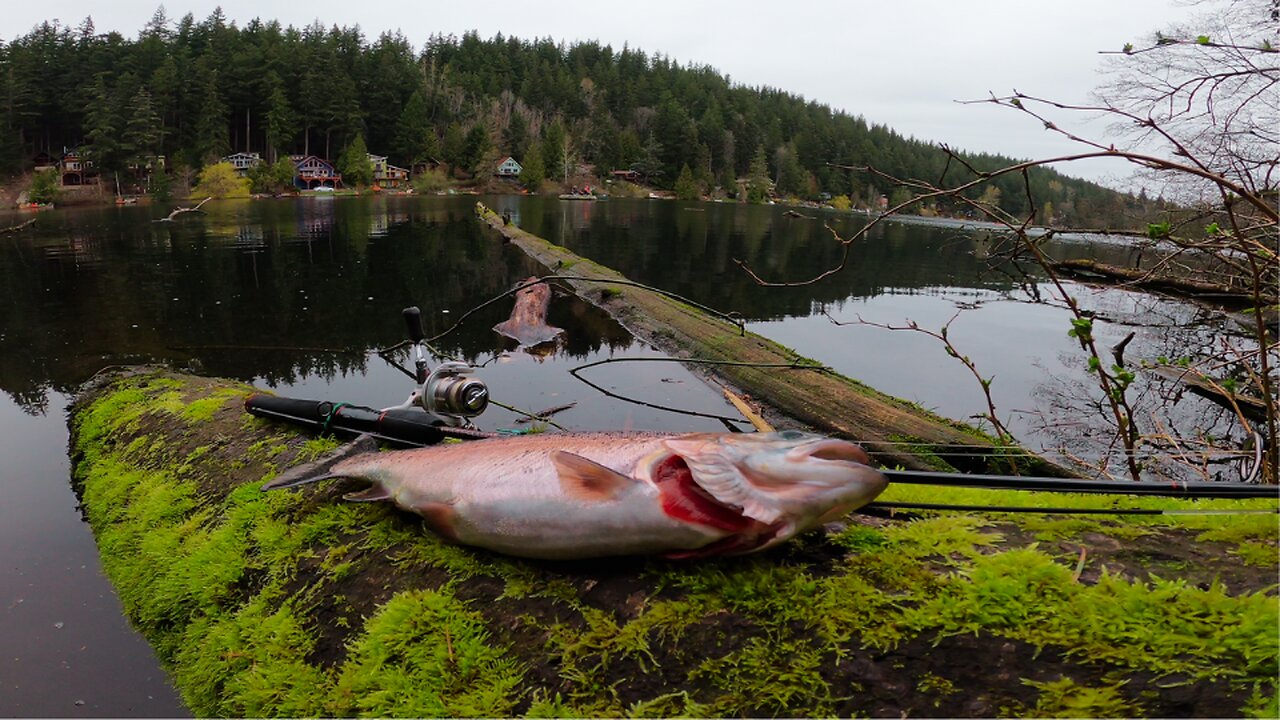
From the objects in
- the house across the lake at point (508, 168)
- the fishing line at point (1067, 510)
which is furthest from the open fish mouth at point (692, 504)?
the house across the lake at point (508, 168)

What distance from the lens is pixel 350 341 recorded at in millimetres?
11406

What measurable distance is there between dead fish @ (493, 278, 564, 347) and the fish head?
966 cm

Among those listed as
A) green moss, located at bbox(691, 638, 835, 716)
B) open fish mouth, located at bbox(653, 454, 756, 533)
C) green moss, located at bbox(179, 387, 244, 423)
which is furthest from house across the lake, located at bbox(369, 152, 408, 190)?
green moss, located at bbox(691, 638, 835, 716)

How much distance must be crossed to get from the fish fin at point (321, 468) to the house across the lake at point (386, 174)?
8311 centimetres

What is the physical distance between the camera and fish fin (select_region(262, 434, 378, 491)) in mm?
3170

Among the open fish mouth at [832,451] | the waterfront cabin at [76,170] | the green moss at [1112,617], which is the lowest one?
the green moss at [1112,617]

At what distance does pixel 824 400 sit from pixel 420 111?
309 ft

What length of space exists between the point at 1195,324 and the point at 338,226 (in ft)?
113

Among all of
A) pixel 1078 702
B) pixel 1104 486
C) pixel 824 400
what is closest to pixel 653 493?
pixel 1078 702

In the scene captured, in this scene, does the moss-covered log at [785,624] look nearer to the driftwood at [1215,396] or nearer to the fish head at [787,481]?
the fish head at [787,481]

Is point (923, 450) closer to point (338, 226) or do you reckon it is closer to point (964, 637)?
point (964, 637)

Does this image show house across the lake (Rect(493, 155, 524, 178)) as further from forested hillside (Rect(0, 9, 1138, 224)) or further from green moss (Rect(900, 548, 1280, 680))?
green moss (Rect(900, 548, 1280, 680))

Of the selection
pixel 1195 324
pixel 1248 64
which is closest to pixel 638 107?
pixel 1195 324

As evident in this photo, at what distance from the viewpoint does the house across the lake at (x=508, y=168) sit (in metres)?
93.4
